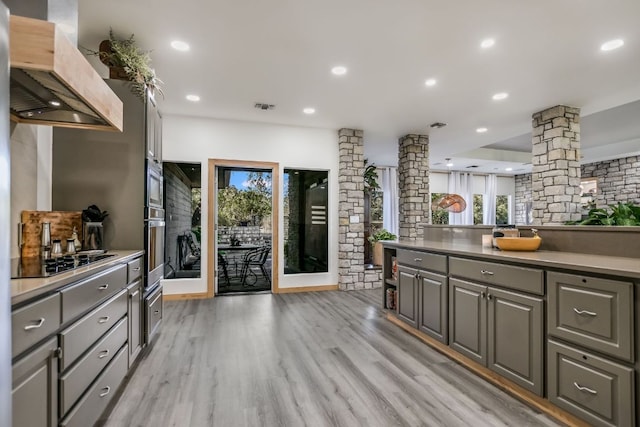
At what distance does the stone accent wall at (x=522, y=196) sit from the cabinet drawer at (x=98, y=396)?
12.0m

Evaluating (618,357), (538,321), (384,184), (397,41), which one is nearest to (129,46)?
(397,41)

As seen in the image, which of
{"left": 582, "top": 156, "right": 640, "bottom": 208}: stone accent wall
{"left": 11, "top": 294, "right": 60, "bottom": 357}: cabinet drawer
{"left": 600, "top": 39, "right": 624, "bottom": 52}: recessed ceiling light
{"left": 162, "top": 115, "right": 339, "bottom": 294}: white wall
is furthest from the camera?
{"left": 582, "top": 156, "right": 640, "bottom": 208}: stone accent wall

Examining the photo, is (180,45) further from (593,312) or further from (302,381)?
(593,312)

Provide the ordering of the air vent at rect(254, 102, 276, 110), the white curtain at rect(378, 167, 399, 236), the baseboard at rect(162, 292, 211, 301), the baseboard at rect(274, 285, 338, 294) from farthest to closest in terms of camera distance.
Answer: the white curtain at rect(378, 167, 399, 236) < the baseboard at rect(274, 285, 338, 294) < the baseboard at rect(162, 292, 211, 301) < the air vent at rect(254, 102, 276, 110)

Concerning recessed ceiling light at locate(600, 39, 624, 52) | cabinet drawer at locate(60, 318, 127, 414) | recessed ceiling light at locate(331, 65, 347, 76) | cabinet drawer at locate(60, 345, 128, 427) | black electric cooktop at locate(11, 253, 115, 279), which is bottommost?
cabinet drawer at locate(60, 345, 128, 427)

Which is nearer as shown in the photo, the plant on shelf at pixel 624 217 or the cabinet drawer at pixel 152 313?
the cabinet drawer at pixel 152 313

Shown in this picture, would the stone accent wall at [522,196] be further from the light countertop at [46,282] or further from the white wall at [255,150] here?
the light countertop at [46,282]

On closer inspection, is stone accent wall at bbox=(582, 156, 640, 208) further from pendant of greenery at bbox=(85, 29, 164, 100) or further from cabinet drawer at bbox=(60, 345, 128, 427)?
cabinet drawer at bbox=(60, 345, 128, 427)

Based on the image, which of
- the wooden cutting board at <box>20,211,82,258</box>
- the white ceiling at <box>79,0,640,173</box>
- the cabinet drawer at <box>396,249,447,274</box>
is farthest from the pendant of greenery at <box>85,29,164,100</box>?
the cabinet drawer at <box>396,249,447,274</box>

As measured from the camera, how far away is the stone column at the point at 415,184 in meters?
6.18

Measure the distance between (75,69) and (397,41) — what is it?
2.55 meters

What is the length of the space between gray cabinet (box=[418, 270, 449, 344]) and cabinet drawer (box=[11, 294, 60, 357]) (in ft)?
8.95

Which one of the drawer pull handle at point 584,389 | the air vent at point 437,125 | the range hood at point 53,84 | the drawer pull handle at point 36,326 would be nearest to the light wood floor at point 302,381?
the drawer pull handle at point 584,389

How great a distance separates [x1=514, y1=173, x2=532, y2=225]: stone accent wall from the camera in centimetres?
1062
